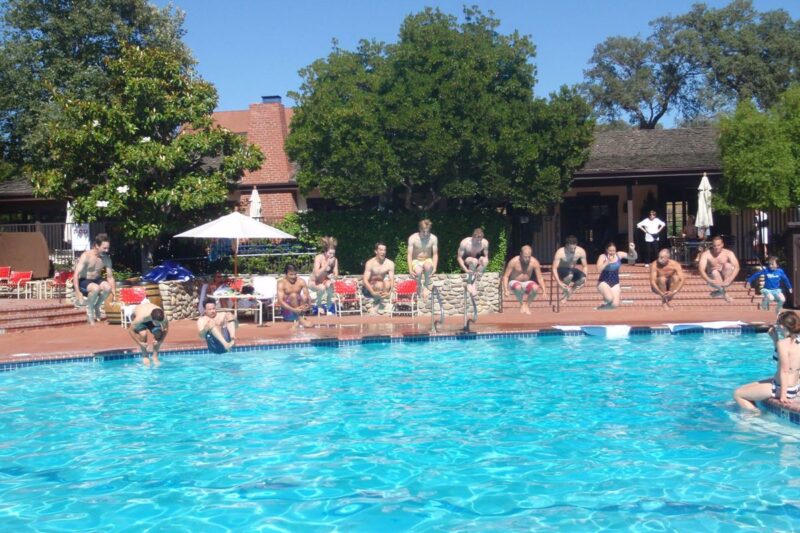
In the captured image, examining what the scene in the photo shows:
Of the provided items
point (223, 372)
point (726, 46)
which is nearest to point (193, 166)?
point (223, 372)

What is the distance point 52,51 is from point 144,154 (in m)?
11.2

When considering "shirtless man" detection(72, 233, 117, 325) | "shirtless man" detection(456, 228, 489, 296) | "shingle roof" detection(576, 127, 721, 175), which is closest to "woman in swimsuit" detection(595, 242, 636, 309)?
"shirtless man" detection(456, 228, 489, 296)

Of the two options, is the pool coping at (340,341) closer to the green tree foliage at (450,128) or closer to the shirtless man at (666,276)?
the shirtless man at (666,276)

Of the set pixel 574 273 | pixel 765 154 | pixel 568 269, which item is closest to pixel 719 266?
pixel 574 273

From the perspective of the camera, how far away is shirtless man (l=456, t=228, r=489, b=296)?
46.6ft

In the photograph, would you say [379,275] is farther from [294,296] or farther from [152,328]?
[152,328]

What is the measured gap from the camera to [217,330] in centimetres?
1228

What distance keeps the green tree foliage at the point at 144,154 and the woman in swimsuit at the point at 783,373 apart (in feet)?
42.4

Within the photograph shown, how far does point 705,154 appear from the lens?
921 inches

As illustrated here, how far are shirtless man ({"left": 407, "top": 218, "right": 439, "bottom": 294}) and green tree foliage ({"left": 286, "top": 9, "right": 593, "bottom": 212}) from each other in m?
3.94

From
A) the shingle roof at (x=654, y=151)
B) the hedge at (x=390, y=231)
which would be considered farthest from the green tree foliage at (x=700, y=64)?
the hedge at (x=390, y=231)

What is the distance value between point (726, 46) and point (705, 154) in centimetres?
2245

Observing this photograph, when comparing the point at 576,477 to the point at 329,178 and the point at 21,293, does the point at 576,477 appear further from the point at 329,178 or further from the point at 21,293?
the point at 21,293

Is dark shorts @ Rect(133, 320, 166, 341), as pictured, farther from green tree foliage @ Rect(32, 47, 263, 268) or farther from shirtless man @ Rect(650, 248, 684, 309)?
shirtless man @ Rect(650, 248, 684, 309)
